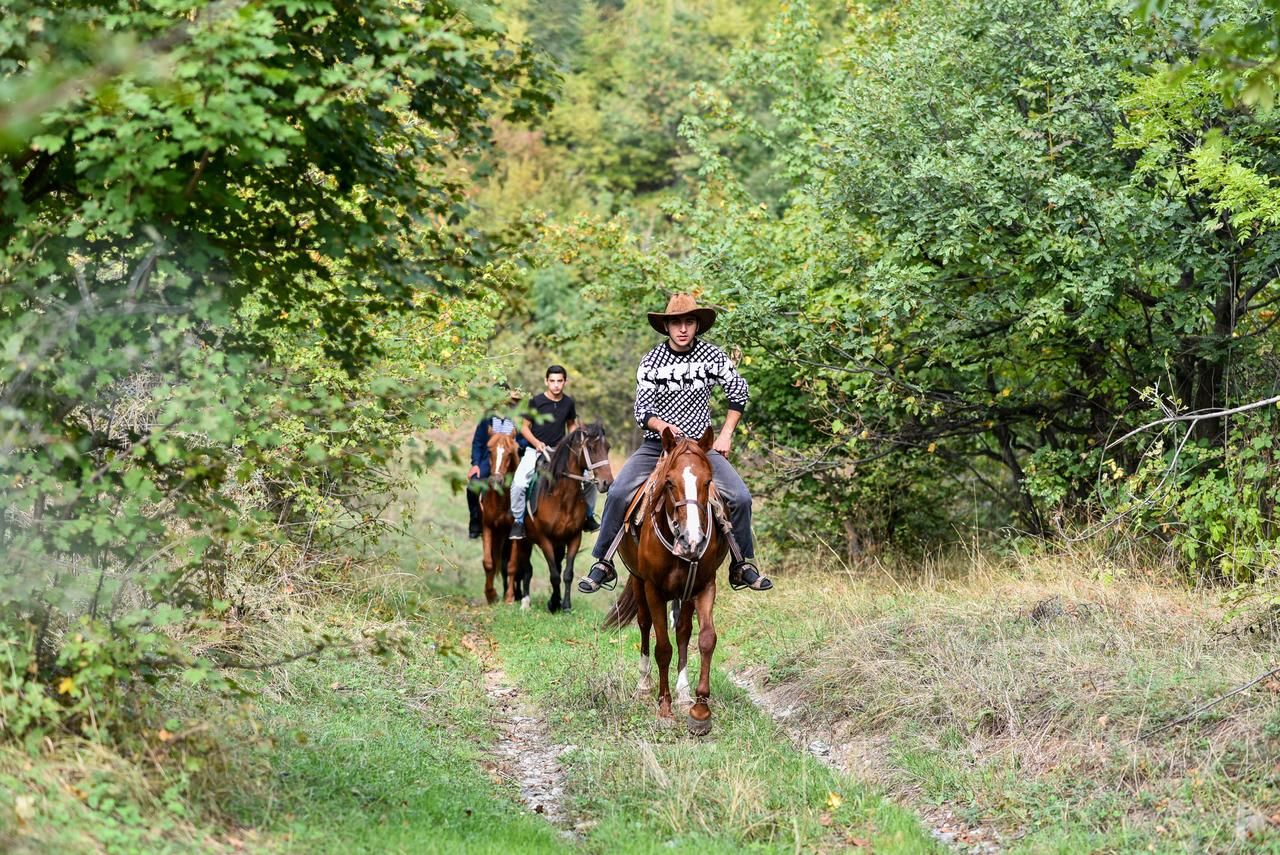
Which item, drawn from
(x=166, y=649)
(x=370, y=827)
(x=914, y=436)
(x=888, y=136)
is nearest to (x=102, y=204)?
(x=166, y=649)

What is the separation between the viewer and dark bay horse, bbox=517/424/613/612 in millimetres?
15906

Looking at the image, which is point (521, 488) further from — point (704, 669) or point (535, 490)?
point (704, 669)

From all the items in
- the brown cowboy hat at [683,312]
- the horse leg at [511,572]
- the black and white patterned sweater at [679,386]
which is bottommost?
the horse leg at [511,572]

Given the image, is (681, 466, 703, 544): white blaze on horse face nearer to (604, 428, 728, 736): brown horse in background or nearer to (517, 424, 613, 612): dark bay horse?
(604, 428, 728, 736): brown horse in background

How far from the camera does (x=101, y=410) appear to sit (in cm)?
737

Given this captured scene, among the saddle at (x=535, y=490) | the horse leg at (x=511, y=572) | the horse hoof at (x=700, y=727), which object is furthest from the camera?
the horse leg at (x=511, y=572)

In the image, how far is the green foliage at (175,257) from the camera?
5.64 meters

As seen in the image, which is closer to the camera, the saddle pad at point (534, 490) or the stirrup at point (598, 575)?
the stirrup at point (598, 575)

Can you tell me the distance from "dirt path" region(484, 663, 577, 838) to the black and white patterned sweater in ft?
8.15

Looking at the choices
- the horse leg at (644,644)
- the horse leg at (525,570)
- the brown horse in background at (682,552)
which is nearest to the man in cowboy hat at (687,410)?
the brown horse in background at (682,552)

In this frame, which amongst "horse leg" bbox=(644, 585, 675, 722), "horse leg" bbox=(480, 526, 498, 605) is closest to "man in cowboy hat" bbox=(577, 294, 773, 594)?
"horse leg" bbox=(644, 585, 675, 722)

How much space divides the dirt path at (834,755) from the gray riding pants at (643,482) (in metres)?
1.22

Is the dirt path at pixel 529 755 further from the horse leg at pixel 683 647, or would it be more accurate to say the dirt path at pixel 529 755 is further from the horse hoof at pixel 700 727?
the horse leg at pixel 683 647

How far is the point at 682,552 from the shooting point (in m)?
9.47
